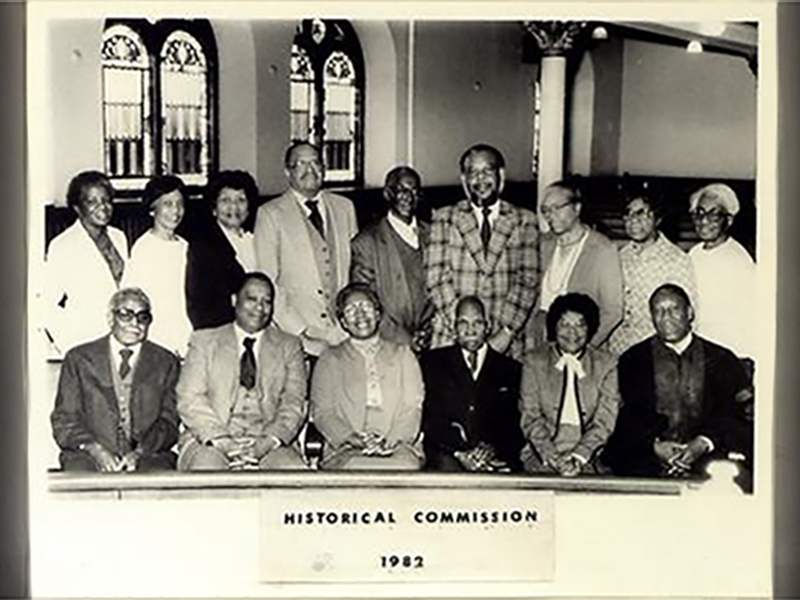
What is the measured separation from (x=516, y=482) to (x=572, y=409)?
0.26 ft

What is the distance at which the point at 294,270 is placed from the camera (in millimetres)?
1178

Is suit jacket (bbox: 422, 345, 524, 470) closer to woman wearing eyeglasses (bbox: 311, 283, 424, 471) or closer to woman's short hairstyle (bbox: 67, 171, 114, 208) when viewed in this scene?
woman wearing eyeglasses (bbox: 311, 283, 424, 471)

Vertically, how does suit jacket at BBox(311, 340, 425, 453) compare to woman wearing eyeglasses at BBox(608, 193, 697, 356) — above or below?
below

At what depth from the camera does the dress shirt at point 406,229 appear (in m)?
1.18

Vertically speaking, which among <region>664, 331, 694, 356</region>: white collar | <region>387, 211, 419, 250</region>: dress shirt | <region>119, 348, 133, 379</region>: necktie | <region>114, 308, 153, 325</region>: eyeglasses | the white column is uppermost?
the white column

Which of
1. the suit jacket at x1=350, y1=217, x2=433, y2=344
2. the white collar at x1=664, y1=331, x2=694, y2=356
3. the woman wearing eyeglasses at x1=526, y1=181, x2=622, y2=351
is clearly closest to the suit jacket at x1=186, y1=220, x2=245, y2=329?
the suit jacket at x1=350, y1=217, x2=433, y2=344

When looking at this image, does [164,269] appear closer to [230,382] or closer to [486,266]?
[230,382]

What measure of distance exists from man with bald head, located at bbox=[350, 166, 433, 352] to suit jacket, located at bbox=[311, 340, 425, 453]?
20 millimetres

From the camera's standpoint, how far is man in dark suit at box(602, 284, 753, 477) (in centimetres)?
119

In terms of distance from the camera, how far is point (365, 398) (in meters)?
1.18

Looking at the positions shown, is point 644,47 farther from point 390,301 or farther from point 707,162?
point 390,301

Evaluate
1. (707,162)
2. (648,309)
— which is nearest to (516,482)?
(648,309)

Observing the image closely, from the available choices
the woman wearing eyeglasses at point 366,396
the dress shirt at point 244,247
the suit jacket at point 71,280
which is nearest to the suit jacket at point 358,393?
the woman wearing eyeglasses at point 366,396

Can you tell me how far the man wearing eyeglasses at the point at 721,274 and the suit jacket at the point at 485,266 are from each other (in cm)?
14
